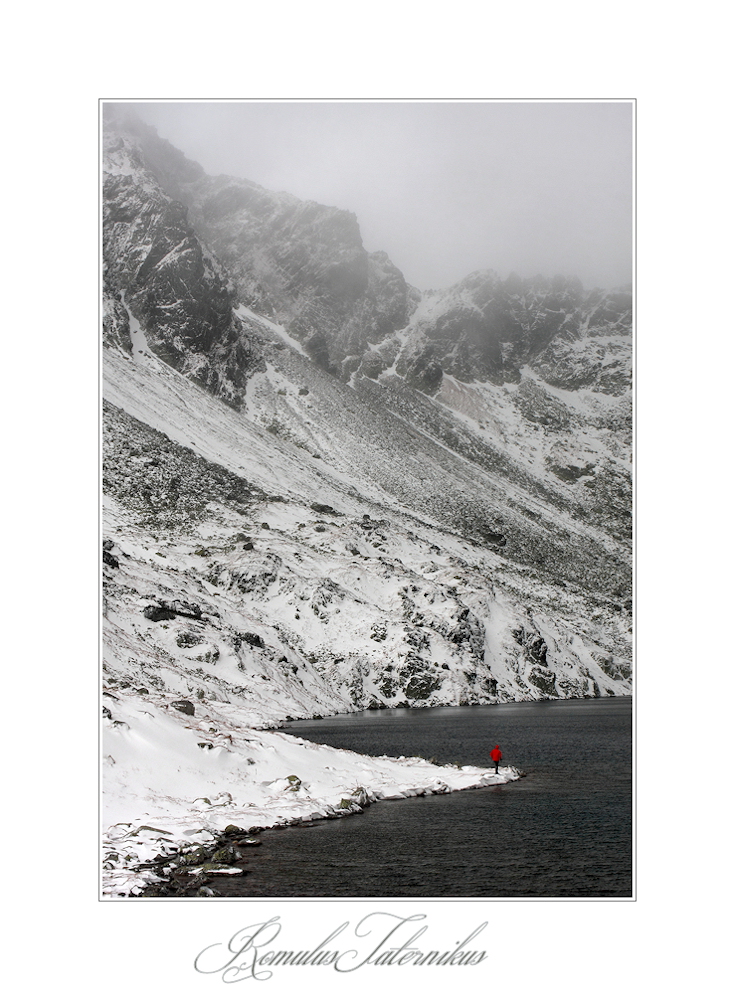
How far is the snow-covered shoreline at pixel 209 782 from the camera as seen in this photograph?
1053 inches

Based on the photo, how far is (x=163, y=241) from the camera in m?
194

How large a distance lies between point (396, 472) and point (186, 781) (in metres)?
154

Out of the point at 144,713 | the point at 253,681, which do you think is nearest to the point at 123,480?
the point at 253,681

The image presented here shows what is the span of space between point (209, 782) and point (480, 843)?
12146 millimetres

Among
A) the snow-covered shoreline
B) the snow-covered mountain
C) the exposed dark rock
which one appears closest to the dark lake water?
the snow-covered shoreline

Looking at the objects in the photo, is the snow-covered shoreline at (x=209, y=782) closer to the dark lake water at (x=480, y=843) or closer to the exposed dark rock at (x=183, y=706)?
the exposed dark rock at (x=183, y=706)

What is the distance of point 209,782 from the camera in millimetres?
33500

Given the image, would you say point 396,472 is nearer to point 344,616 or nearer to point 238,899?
point 344,616

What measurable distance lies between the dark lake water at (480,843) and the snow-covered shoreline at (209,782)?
1528 millimetres

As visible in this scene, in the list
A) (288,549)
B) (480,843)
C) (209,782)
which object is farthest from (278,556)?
(480,843)

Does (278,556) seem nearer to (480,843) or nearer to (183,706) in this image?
(183,706)

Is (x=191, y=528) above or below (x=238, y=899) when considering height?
above

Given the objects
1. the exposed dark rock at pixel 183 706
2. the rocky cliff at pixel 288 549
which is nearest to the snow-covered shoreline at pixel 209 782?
the exposed dark rock at pixel 183 706

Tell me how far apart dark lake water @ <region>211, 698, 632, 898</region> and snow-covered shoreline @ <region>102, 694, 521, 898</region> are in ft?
5.01
